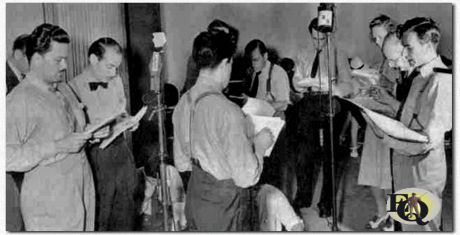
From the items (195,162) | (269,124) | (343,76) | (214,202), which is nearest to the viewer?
(214,202)

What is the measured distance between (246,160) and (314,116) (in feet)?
1.65

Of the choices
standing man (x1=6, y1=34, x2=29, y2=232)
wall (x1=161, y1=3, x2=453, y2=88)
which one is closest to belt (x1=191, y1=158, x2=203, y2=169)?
wall (x1=161, y1=3, x2=453, y2=88)

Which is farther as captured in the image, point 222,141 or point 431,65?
point 431,65

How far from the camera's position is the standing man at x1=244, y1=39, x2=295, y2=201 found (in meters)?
3.25

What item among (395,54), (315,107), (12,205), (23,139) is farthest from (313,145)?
(12,205)

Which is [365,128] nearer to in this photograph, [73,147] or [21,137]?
[73,147]

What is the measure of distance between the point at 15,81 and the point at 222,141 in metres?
1.08

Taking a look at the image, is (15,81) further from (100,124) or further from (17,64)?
(100,124)

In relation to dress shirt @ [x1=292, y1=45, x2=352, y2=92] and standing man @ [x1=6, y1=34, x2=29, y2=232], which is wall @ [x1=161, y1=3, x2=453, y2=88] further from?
standing man @ [x1=6, y1=34, x2=29, y2=232]

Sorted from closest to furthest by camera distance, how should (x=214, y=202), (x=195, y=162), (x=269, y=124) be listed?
(x=214, y=202) → (x=195, y=162) → (x=269, y=124)

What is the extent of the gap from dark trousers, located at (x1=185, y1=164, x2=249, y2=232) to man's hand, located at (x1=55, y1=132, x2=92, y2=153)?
1.91ft

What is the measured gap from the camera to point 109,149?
10.6ft

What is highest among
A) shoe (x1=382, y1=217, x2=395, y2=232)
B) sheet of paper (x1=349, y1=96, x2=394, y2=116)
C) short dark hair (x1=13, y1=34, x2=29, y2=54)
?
short dark hair (x1=13, y1=34, x2=29, y2=54)

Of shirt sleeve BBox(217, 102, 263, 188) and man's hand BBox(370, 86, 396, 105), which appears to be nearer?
shirt sleeve BBox(217, 102, 263, 188)
